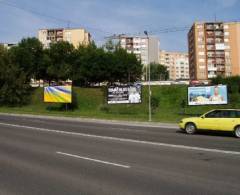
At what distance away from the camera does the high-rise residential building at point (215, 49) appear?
12356 cm

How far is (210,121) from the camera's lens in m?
22.0

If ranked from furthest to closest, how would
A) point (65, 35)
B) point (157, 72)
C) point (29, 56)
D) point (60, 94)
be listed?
point (157, 72) → point (65, 35) → point (29, 56) → point (60, 94)

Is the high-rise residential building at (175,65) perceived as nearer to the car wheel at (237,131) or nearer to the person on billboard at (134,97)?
the person on billboard at (134,97)

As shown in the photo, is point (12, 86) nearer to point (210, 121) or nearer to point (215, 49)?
point (210, 121)

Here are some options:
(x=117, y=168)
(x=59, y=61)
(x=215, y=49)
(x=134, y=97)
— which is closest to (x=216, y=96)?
(x=134, y=97)

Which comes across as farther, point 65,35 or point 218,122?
point 65,35

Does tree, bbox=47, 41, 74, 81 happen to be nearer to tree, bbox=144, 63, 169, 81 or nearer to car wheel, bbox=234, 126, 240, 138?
car wheel, bbox=234, 126, 240, 138

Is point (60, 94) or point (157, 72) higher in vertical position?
point (157, 72)

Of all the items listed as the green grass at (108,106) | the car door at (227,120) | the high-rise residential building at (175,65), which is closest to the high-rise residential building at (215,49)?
the high-rise residential building at (175,65)

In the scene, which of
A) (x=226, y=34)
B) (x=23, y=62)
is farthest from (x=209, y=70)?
(x=23, y=62)

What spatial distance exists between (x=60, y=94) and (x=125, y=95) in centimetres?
996

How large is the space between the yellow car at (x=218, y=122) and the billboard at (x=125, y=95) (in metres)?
21.9

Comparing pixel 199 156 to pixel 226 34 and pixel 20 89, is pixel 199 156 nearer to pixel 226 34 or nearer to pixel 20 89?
pixel 20 89

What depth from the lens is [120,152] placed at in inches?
540
